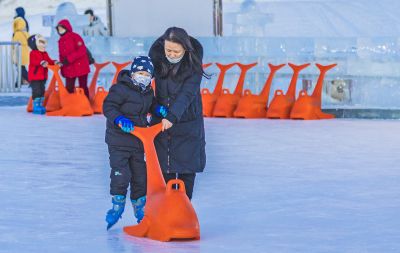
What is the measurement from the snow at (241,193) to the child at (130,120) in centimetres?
31

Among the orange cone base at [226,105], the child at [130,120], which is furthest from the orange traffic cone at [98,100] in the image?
the child at [130,120]

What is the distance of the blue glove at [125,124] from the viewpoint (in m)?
5.96

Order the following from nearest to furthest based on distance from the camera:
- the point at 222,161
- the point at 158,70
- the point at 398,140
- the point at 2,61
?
the point at 158,70, the point at 222,161, the point at 398,140, the point at 2,61

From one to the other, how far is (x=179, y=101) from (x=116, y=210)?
30.3 inches

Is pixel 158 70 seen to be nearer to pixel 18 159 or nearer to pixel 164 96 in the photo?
pixel 164 96

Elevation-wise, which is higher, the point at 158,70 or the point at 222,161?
the point at 158,70

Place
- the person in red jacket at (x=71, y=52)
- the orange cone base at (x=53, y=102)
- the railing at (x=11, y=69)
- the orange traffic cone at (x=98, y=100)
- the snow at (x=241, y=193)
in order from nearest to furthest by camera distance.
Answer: the snow at (x=241, y=193) → the person in red jacket at (x=71, y=52) → the orange traffic cone at (x=98, y=100) → the orange cone base at (x=53, y=102) → the railing at (x=11, y=69)

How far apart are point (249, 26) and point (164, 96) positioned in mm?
15038

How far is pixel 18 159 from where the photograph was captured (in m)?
10.5

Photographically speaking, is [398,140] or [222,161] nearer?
[222,161]

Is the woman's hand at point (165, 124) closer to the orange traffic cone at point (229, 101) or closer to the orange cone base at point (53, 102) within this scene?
the orange traffic cone at point (229, 101)

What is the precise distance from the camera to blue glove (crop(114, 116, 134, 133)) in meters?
5.96

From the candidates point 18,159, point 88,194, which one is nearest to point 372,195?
point 88,194

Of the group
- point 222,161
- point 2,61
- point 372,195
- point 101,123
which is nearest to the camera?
point 372,195
